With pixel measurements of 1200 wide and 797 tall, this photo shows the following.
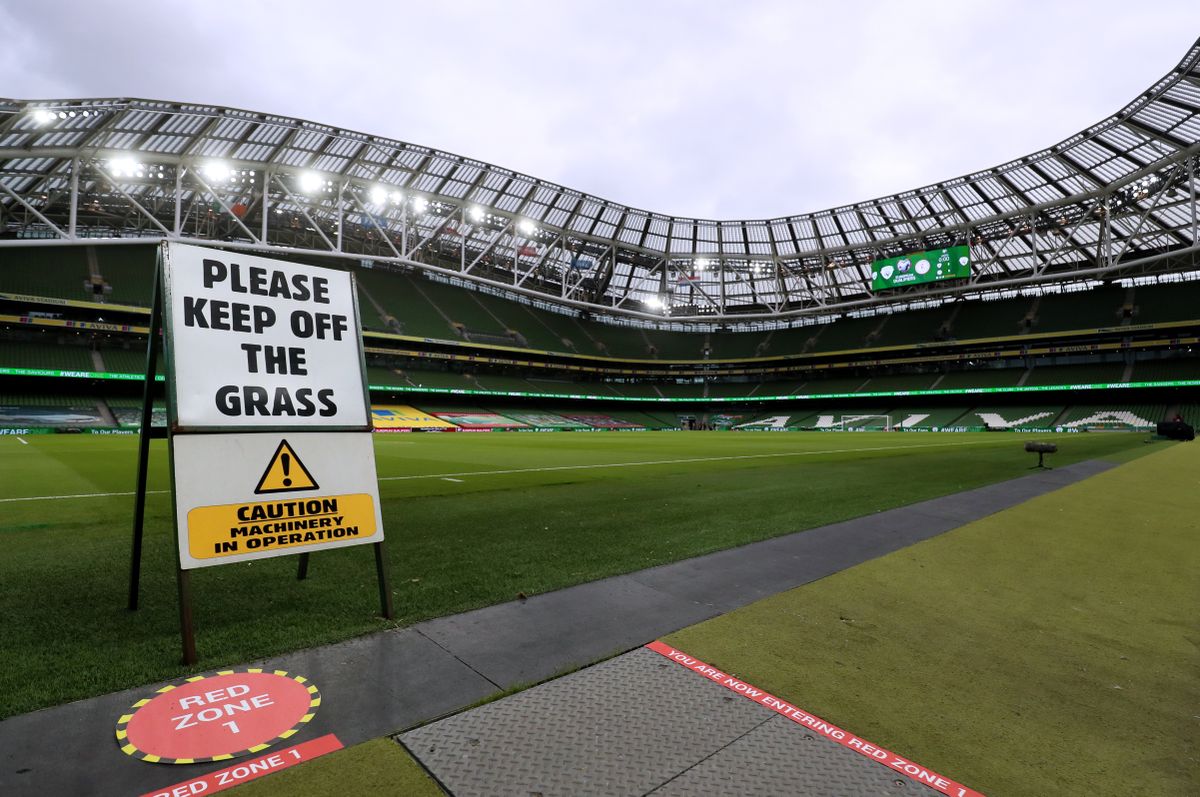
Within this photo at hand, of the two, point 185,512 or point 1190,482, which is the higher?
point 185,512

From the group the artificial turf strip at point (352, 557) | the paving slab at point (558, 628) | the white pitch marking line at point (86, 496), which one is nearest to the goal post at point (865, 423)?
the artificial turf strip at point (352, 557)

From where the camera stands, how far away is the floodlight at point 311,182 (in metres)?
35.7

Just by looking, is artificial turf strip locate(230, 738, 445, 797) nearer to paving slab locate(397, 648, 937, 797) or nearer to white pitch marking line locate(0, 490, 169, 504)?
paving slab locate(397, 648, 937, 797)

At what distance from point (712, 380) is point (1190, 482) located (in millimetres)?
64945

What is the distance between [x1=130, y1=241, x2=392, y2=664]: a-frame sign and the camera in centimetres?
290

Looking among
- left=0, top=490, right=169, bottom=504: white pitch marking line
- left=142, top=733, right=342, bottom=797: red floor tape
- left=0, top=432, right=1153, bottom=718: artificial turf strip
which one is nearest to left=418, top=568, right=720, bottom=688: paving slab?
left=0, top=432, right=1153, bottom=718: artificial turf strip

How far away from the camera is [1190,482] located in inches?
381

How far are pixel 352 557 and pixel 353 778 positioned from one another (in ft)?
10.8

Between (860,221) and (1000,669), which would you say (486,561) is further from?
(860,221)

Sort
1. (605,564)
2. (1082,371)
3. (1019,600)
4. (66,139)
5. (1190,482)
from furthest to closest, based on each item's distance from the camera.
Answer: (1082,371) < (66,139) < (1190,482) < (605,564) < (1019,600)

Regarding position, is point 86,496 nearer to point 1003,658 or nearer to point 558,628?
point 558,628

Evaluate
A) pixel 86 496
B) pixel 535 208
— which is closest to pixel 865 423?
pixel 535 208

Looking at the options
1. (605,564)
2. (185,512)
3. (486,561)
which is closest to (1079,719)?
(605,564)

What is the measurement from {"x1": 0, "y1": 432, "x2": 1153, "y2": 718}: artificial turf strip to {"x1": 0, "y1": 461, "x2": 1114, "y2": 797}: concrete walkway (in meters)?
0.23
